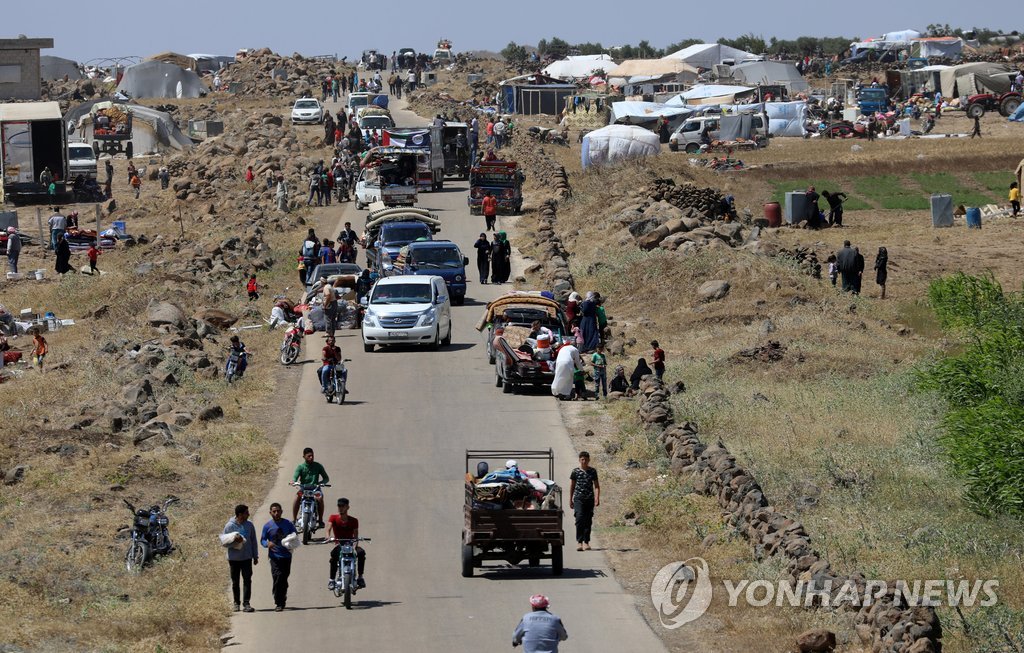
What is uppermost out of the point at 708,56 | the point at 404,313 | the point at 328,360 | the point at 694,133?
the point at 708,56

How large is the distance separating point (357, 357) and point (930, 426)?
13181 millimetres

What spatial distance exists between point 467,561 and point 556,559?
114 cm

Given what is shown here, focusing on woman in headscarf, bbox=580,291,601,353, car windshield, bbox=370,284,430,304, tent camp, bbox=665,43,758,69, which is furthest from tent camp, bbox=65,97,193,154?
woman in headscarf, bbox=580,291,601,353

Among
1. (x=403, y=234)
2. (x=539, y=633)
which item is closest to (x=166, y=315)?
(x=403, y=234)

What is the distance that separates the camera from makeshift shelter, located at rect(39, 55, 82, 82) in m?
133

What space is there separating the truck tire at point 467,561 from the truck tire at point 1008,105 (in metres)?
79.5

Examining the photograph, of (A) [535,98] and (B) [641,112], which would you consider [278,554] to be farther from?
(A) [535,98]

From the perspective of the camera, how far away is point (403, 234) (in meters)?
41.3

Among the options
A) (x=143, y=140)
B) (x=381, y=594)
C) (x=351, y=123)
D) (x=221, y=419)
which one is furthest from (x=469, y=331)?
(x=143, y=140)

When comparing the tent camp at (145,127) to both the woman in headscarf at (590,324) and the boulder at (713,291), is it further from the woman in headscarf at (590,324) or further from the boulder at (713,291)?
the woman in headscarf at (590,324)

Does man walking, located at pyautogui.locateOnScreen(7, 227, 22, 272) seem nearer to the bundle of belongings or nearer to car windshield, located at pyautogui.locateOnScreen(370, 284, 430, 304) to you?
car windshield, located at pyautogui.locateOnScreen(370, 284, 430, 304)

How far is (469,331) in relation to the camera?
36.0 meters

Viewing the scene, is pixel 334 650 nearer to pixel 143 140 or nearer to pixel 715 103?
pixel 143 140

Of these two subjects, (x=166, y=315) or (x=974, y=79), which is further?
(x=974, y=79)
